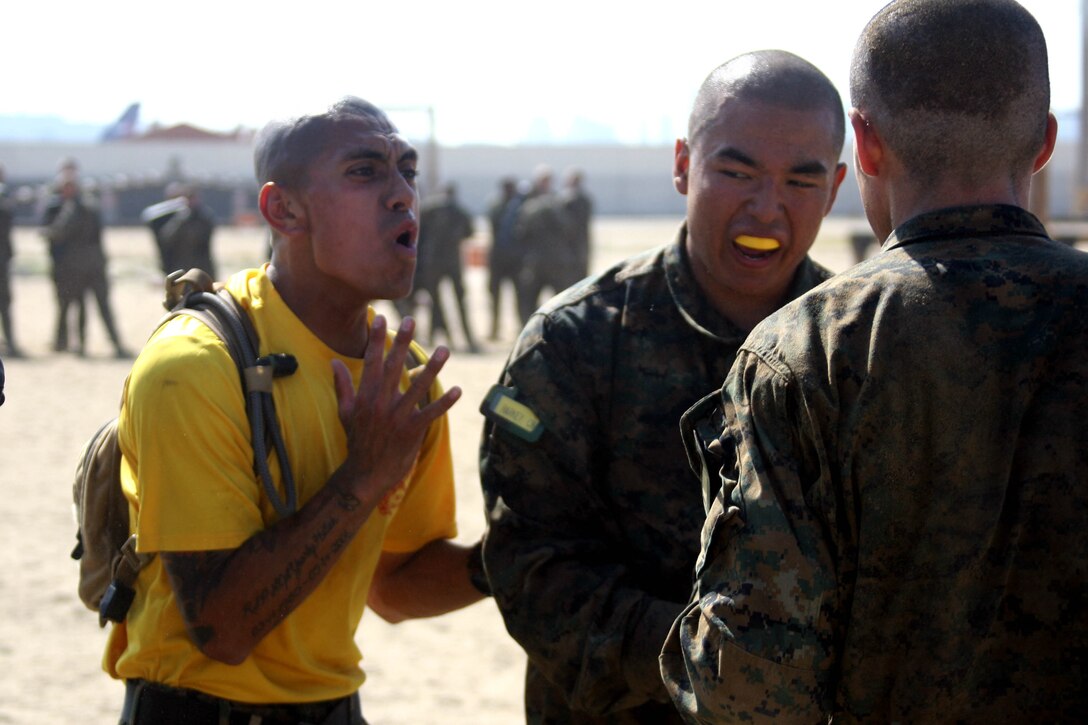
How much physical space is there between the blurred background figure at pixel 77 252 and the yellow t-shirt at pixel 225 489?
12757mm

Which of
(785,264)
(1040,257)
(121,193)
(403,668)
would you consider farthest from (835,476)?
(121,193)

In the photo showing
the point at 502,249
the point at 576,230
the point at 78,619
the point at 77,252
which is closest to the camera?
the point at 78,619

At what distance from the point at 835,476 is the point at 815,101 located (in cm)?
120

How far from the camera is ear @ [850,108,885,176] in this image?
1.99m

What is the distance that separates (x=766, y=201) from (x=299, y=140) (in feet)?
3.35

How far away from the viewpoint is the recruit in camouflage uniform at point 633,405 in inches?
103

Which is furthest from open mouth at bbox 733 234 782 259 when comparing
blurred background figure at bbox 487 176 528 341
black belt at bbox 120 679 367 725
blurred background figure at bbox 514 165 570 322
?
blurred background figure at bbox 487 176 528 341

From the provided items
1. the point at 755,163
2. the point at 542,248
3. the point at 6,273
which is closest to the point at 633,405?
the point at 755,163

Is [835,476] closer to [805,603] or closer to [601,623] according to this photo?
[805,603]

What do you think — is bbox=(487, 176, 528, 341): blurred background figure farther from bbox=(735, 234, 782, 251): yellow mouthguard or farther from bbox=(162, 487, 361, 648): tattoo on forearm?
bbox=(162, 487, 361, 648): tattoo on forearm

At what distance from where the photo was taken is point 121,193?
44.5m

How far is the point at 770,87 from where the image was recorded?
280 cm

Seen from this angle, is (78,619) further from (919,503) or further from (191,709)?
(919,503)

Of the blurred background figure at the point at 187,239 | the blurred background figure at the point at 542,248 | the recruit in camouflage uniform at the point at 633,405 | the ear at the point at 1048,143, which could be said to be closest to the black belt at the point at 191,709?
the recruit in camouflage uniform at the point at 633,405
